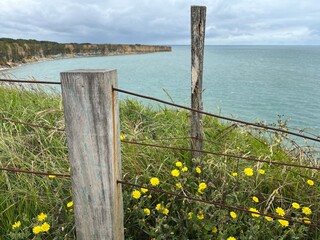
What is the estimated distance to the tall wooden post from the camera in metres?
2.20

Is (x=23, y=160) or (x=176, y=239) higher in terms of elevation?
(x=23, y=160)

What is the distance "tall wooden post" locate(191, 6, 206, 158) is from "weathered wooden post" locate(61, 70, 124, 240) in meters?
1.41

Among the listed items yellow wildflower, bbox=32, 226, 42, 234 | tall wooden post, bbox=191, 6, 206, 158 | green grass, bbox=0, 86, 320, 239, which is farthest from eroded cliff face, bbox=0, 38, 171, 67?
yellow wildflower, bbox=32, 226, 42, 234

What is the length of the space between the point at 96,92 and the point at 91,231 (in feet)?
1.94

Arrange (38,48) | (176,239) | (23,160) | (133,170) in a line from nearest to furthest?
(176,239) < (133,170) < (23,160) < (38,48)

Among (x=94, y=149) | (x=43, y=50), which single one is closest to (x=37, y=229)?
(x=94, y=149)

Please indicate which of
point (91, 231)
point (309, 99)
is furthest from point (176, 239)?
point (309, 99)

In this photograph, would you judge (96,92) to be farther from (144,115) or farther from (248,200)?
(144,115)

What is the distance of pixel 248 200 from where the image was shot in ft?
6.95

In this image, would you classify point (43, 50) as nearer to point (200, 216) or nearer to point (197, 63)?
point (197, 63)

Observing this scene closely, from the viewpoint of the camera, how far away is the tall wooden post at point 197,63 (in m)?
2.20

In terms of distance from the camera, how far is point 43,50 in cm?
4241

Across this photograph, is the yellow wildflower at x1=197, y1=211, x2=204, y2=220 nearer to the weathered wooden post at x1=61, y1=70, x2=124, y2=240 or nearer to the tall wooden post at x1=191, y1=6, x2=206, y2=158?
the weathered wooden post at x1=61, y1=70, x2=124, y2=240

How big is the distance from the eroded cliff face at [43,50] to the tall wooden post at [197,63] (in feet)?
102
